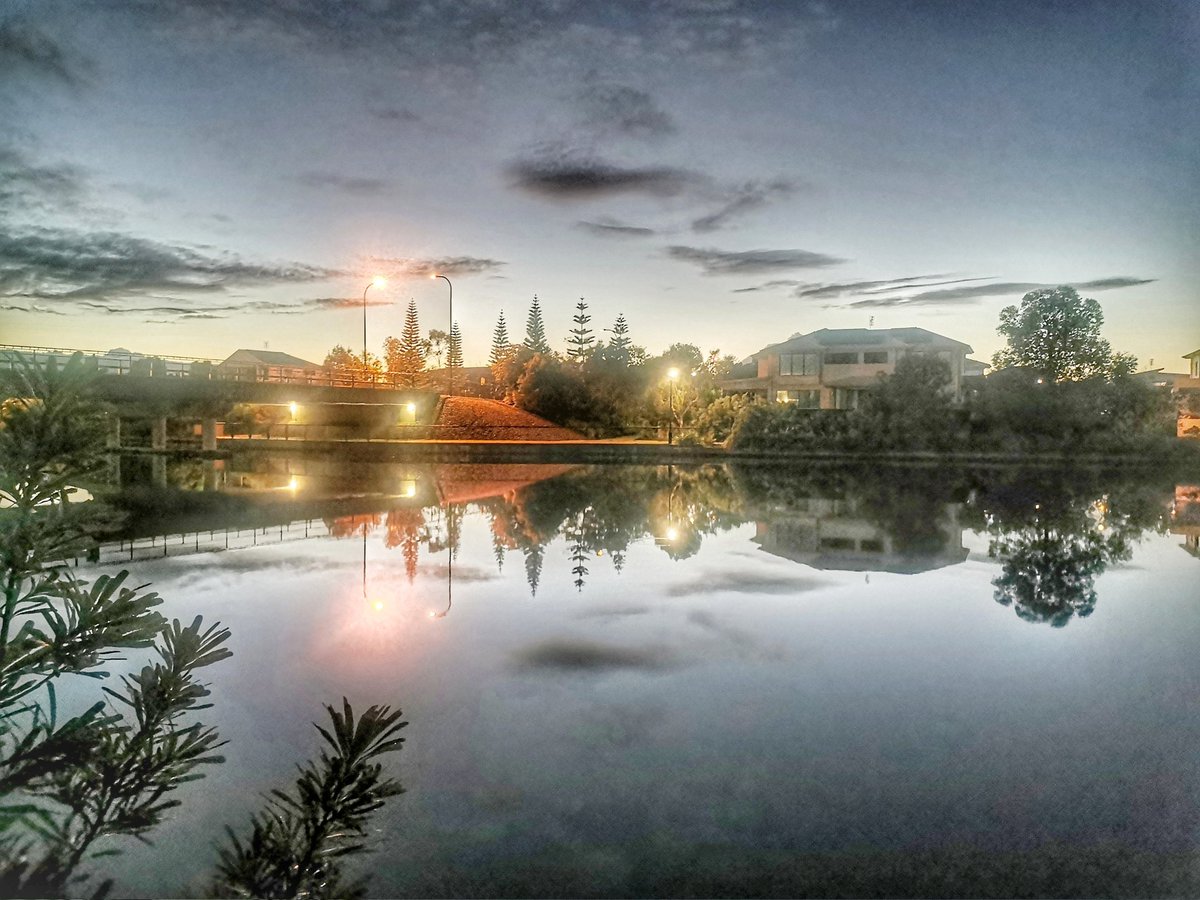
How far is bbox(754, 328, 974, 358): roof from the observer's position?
50578mm

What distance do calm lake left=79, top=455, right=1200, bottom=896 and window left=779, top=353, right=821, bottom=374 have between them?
118 ft

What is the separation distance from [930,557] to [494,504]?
11.0 m

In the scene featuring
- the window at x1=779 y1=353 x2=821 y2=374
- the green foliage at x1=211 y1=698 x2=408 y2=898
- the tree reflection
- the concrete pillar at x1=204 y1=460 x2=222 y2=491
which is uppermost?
the window at x1=779 y1=353 x2=821 y2=374

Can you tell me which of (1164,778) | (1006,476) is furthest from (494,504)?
(1006,476)

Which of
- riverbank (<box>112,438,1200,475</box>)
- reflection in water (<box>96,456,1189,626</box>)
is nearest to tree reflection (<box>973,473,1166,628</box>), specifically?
reflection in water (<box>96,456,1189,626</box>)

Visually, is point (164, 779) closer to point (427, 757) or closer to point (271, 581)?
point (427, 757)

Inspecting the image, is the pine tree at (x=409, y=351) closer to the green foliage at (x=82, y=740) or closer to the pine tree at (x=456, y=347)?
the pine tree at (x=456, y=347)

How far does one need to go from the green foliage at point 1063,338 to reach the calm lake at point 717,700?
3040cm

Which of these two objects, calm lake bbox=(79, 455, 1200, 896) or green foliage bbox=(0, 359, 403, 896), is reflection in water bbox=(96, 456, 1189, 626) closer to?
calm lake bbox=(79, 455, 1200, 896)

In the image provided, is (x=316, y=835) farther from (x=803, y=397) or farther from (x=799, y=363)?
(x=799, y=363)

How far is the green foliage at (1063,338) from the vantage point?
139 ft

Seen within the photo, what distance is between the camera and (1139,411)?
3594 centimetres

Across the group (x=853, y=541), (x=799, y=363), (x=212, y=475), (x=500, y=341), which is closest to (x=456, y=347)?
(x=500, y=341)

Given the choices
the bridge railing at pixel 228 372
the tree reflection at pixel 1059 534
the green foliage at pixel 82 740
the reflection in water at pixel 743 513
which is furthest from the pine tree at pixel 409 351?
the green foliage at pixel 82 740
